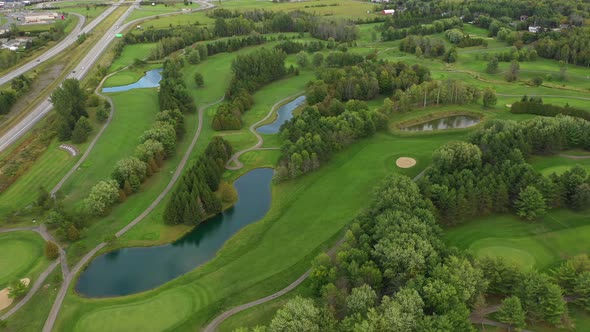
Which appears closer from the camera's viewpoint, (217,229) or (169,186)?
(217,229)

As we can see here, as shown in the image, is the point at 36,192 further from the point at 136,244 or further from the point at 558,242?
the point at 558,242

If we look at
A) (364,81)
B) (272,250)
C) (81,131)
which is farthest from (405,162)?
(81,131)

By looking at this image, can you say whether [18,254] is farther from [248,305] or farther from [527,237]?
[527,237]

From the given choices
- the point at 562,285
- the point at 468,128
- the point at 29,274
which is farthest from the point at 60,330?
the point at 468,128

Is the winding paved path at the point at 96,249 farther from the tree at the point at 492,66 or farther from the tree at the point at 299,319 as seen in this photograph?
the tree at the point at 492,66

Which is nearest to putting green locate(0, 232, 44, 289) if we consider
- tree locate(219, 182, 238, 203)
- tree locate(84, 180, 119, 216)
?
tree locate(84, 180, 119, 216)

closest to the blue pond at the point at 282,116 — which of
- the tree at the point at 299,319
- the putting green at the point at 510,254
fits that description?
the putting green at the point at 510,254

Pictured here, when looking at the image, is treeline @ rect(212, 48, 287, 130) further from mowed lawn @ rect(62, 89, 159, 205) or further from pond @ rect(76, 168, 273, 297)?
pond @ rect(76, 168, 273, 297)
